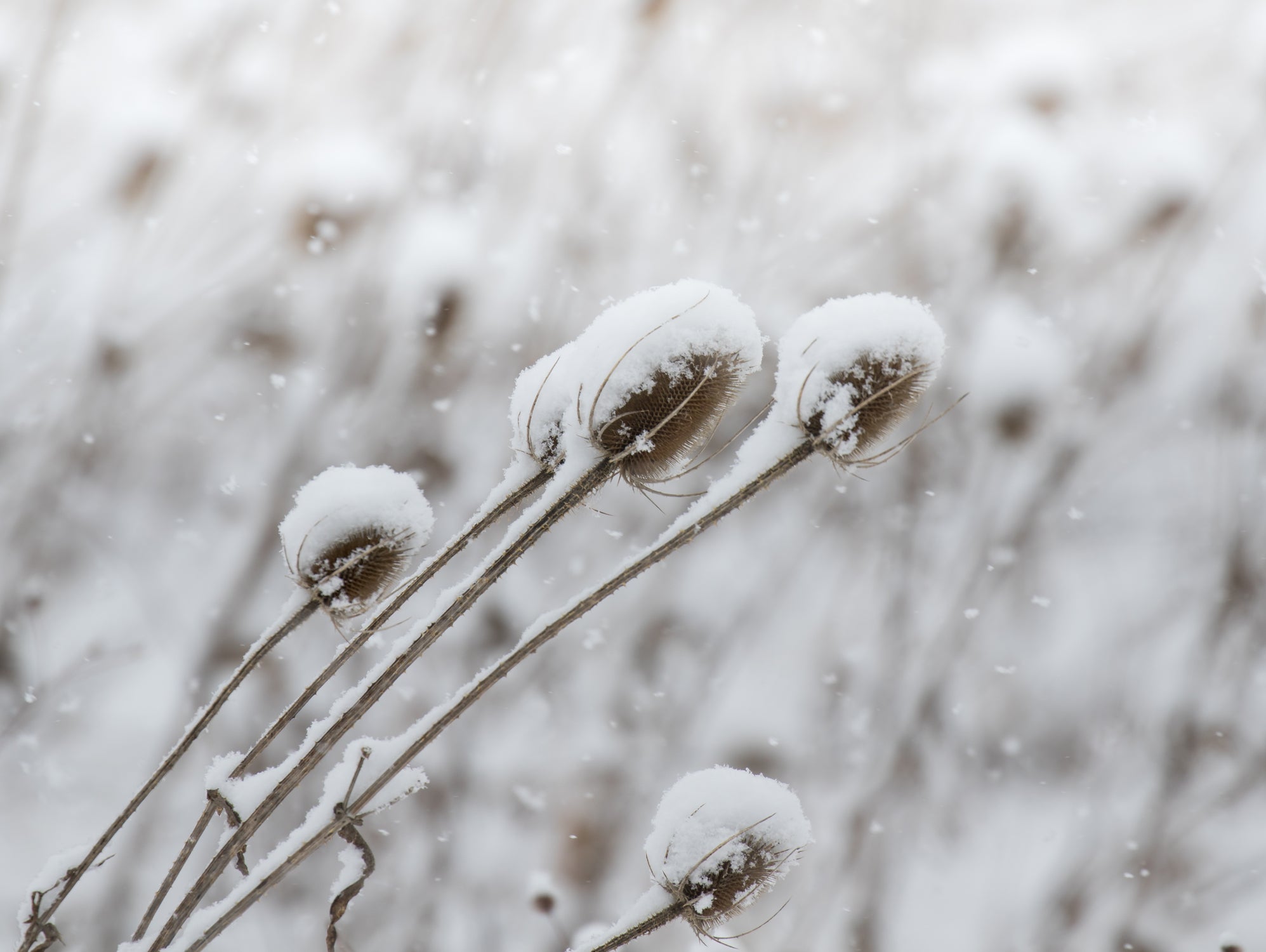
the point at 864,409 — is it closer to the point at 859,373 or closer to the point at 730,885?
the point at 859,373

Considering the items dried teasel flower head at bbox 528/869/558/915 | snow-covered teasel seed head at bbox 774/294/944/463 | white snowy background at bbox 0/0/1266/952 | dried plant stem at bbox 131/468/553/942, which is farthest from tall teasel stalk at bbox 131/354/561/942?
white snowy background at bbox 0/0/1266/952

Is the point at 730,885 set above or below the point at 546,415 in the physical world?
below

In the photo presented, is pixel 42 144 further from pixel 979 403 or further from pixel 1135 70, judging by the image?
pixel 1135 70

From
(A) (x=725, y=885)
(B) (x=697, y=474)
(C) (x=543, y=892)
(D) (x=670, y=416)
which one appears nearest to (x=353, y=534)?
(D) (x=670, y=416)

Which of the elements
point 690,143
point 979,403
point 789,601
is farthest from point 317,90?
point 979,403

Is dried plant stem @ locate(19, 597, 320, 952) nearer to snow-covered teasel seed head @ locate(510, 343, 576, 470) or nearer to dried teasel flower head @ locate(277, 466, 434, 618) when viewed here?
dried teasel flower head @ locate(277, 466, 434, 618)

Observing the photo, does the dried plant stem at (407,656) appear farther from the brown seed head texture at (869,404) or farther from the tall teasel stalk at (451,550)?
the brown seed head texture at (869,404)

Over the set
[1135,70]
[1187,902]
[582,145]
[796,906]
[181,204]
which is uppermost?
[181,204]

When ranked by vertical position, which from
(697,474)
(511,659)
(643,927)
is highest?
(697,474)
